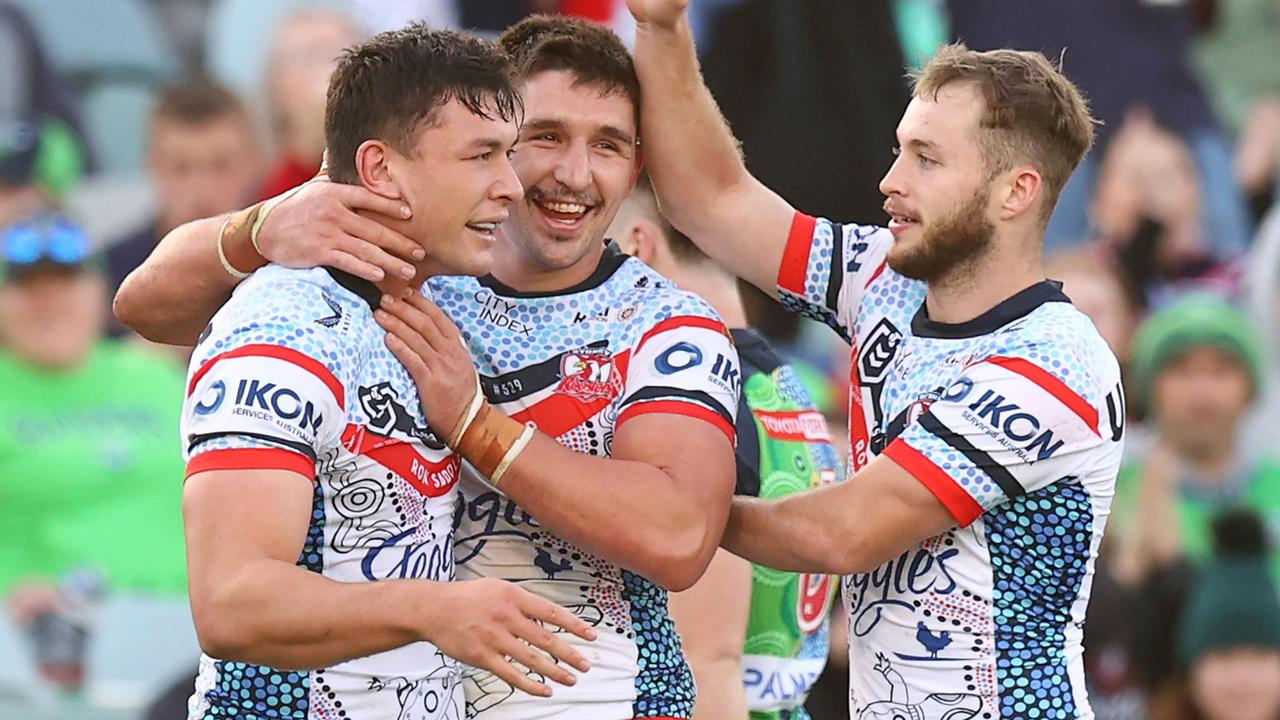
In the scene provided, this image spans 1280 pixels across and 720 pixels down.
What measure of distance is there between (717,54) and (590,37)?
523 cm

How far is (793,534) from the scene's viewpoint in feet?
14.9

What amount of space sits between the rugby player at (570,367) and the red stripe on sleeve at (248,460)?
0.45m

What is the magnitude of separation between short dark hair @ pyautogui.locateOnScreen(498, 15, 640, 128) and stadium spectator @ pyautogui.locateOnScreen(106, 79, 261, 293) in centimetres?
488

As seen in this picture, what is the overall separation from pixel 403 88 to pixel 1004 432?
1.46 metres

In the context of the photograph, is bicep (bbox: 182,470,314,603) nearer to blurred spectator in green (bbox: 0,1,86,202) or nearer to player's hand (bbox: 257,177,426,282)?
player's hand (bbox: 257,177,426,282)

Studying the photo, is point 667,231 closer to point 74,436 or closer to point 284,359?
point 284,359

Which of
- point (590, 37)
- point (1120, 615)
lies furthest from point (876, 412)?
point (1120, 615)

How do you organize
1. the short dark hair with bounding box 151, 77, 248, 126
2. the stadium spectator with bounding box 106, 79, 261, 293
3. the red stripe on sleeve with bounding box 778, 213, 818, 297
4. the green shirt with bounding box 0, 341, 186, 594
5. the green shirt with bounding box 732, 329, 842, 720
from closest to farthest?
1. the red stripe on sleeve with bounding box 778, 213, 818, 297
2. the green shirt with bounding box 732, 329, 842, 720
3. the green shirt with bounding box 0, 341, 186, 594
4. the stadium spectator with bounding box 106, 79, 261, 293
5. the short dark hair with bounding box 151, 77, 248, 126

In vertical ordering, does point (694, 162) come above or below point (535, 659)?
above

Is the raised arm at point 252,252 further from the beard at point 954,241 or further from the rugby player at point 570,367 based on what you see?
the beard at point 954,241

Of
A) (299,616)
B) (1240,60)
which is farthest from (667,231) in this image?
(1240,60)

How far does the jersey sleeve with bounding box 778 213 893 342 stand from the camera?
4977mm

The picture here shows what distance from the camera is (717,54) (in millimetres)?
9938

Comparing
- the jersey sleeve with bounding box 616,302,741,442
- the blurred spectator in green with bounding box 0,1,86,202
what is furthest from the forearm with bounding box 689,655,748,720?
the blurred spectator in green with bounding box 0,1,86,202
